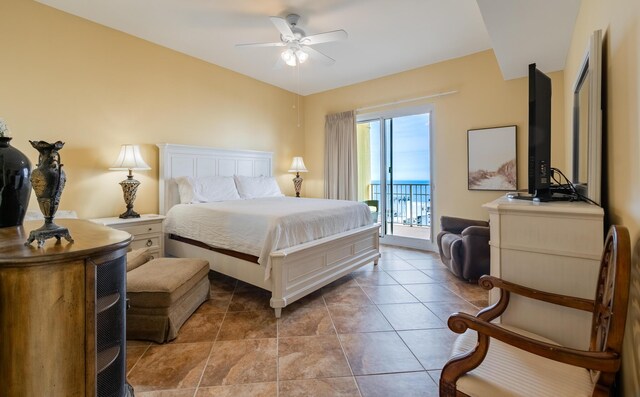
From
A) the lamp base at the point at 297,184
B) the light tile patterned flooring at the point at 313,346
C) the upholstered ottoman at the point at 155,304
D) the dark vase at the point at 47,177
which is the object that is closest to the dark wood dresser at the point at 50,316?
the dark vase at the point at 47,177

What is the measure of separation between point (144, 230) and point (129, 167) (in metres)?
0.73

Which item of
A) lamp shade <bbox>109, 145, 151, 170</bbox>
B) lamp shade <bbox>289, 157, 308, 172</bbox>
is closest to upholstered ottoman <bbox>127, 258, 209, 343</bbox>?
lamp shade <bbox>109, 145, 151, 170</bbox>

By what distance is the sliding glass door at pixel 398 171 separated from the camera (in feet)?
15.4

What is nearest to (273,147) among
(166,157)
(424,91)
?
(166,157)

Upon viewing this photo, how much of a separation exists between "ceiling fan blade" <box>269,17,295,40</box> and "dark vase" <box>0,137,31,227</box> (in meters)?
2.18

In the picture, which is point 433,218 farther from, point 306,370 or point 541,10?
point 306,370

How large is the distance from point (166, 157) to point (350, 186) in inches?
120

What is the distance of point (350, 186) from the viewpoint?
530cm

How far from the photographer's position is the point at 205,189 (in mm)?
3758

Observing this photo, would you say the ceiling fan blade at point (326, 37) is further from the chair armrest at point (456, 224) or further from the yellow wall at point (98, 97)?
the chair armrest at point (456, 224)

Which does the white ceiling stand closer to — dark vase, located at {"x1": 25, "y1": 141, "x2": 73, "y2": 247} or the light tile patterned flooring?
the light tile patterned flooring

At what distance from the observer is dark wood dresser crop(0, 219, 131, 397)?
2.88 feet

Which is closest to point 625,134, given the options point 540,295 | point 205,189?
point 540,295

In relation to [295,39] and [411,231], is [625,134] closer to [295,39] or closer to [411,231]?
[295,39]
